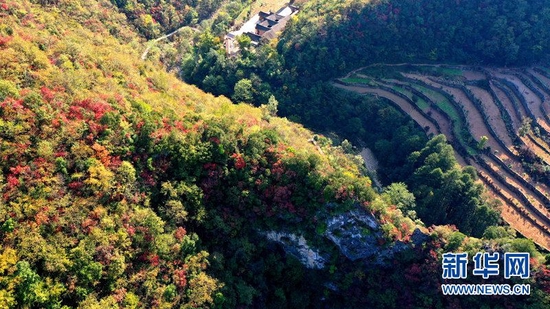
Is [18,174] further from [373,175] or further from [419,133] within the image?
[419,133]

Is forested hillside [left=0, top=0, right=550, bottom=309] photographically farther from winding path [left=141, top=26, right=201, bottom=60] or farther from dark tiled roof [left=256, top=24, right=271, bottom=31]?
dark tiled roof [left=256, top=24, right=271, bottom=31]

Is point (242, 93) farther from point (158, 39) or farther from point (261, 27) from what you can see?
point (158, 39)

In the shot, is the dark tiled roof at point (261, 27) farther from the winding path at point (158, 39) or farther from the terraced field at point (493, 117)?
the terraced field at point (493, 117)

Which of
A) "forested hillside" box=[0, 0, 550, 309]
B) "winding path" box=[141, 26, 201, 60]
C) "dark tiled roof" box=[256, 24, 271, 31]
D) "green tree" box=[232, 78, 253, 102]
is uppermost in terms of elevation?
"dark tiled roof" box=[256, 24, 271, 31]

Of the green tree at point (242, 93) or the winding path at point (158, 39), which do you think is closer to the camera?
the winding path at point (158, 39)

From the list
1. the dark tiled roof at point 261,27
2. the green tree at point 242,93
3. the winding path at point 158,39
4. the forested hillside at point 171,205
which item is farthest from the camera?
the dark tiled roof at point 261,27

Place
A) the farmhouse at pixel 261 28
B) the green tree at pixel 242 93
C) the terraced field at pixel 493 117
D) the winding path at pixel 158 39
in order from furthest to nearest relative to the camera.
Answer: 1. the farmhouse at pixel 261 28
2. the green tree at pixel 242 93
3. the winding path at pixel 158 39
4. the terraced field at pixel 493 117

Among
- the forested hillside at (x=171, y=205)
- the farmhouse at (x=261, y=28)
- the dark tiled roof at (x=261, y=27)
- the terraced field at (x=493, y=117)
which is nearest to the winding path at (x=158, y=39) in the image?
the farmhouse at (x=261, y=28)

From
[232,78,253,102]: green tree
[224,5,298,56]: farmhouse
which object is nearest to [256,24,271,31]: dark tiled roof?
[224,5,298,56]: farmhouse
